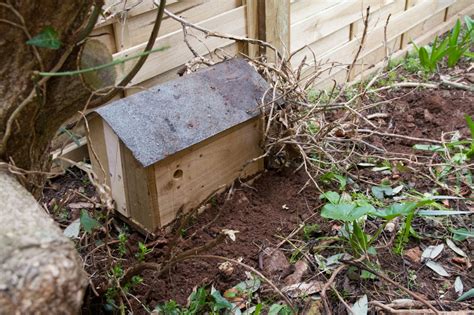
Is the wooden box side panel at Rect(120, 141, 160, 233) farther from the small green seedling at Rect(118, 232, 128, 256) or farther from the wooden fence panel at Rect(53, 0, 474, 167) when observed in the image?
the wooden fence panel at Rect(53, 0, 474, 167)

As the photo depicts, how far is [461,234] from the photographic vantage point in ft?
7.42

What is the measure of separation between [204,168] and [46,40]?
3.90 feet

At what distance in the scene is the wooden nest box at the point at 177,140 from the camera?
7.06 feet

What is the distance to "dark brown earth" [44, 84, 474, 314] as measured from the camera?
6.63 feet

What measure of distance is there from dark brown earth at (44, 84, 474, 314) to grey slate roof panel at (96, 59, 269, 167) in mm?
309

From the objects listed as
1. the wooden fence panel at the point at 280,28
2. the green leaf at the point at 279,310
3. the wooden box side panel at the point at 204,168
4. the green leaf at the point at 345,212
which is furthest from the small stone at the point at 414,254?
the wooden fence panel at the point at 280,28

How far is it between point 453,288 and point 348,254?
0.38m

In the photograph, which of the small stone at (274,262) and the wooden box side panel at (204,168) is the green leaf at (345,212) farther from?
the wooden box side panel at (204,168)

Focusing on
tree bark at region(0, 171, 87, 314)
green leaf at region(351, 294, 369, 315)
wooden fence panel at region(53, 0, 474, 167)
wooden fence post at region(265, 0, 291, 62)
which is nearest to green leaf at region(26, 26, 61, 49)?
tree bark at region(0, 171, 87, 314)

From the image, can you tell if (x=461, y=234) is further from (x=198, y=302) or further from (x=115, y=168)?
(x=115, y=168)

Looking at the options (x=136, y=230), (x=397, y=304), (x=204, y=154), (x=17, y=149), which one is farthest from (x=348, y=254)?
(x=17, y=149)

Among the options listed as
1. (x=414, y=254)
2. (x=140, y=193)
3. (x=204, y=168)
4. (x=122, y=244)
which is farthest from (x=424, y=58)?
(x=122, y=244)

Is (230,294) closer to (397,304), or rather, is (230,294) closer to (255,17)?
(397,304)

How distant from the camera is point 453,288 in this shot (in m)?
2.06
